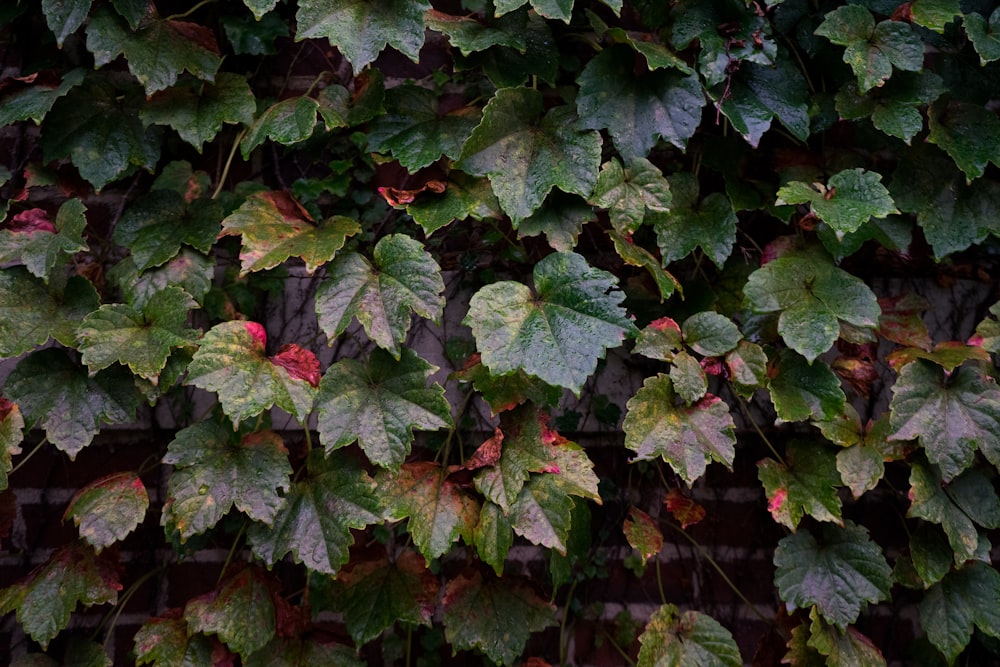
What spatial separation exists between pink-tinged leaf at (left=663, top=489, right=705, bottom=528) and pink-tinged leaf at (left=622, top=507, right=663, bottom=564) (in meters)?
0.05

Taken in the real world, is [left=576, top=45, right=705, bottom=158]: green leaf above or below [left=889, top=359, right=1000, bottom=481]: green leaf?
above

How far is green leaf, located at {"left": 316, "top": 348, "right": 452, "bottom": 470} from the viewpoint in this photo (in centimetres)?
112

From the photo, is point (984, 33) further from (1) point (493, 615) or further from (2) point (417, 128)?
(1) point (493, 615)

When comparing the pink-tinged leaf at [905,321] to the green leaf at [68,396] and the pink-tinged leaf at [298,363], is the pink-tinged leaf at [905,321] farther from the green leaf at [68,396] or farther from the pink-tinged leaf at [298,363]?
the green leaf at [68,396]

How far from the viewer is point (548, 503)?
1158 millimetres

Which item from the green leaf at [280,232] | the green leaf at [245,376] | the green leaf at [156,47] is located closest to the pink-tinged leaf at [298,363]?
the green leaf at [245,376]

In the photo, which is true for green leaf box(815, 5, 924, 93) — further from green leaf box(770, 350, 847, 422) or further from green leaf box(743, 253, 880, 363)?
green leaf box(770, 350, 847, 422)

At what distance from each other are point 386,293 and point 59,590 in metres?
0.74

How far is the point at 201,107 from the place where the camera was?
1.27 metres

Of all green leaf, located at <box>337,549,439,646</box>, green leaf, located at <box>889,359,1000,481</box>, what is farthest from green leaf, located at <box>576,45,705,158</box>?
green leaf, located at <box>337,549,439,646</box>

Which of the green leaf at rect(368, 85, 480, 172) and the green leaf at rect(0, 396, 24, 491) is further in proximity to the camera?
the green leaf at rect(368, 85, 480, 172)

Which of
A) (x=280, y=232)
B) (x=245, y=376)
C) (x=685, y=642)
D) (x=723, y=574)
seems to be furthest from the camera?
(x=723, y=574)

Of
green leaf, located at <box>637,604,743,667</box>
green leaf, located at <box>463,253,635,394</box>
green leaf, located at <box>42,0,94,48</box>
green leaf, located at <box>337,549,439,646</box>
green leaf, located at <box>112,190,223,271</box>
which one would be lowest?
green leaf, located at <box>637,604,743,667</box>

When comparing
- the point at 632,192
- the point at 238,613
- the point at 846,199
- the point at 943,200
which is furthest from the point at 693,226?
the point at 238,613
